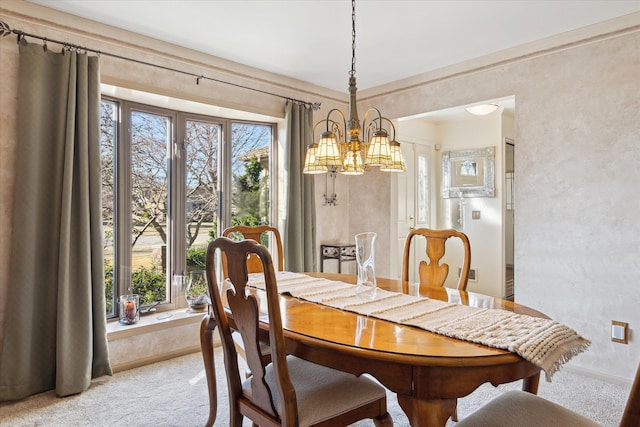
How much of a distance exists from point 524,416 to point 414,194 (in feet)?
13.9

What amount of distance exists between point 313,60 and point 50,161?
6.70 ft

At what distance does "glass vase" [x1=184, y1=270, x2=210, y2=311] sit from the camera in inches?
133

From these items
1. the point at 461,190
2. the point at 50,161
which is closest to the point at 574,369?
the point at 461,190

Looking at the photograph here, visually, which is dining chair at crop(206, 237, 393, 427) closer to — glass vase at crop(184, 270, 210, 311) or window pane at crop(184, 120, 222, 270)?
glass vase at crop(184, 270, 210, 311)

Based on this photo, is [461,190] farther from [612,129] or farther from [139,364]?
[139,364]

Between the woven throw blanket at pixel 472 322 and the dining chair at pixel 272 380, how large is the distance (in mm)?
305

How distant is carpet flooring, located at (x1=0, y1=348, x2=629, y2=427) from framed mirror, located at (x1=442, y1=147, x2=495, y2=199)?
9.10ft

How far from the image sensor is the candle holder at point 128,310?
117 inches

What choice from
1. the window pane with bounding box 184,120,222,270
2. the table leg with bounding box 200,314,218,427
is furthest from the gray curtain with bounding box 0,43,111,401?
the table leg with bounding box 200,314,218,427

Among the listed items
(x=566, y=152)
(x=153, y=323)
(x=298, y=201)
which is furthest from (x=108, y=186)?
(x=566, y=152)

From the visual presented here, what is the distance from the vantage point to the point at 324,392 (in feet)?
5.05

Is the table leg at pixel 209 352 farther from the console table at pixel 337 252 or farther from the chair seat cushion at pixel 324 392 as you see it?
the console table at pixel 337 252

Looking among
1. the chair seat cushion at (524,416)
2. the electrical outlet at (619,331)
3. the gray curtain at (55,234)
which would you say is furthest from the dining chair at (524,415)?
the gray curtain at (55,234)

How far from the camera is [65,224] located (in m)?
2.49
